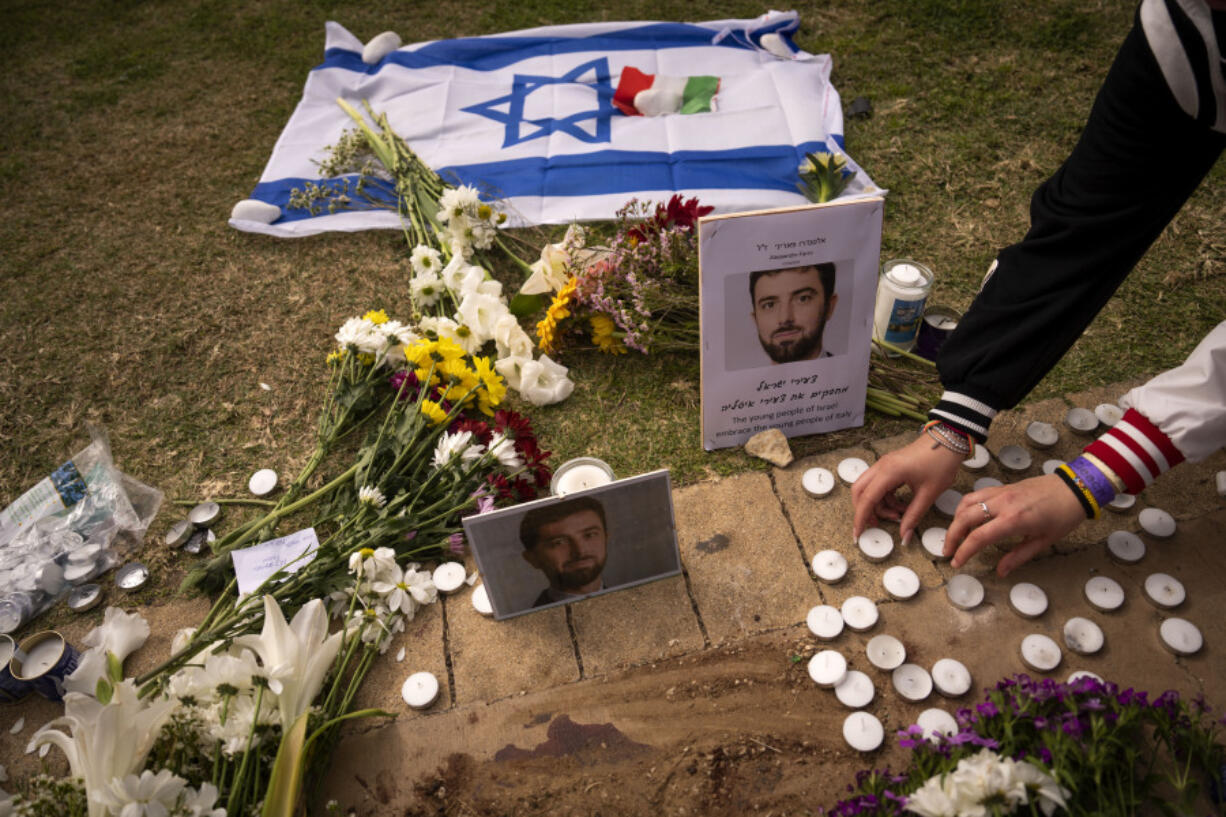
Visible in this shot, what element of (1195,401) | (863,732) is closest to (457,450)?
(863,732)

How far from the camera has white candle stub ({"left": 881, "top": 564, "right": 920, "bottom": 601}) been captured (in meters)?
1.61

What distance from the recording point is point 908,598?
→ 1.62 metres

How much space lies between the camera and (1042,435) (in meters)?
1.86

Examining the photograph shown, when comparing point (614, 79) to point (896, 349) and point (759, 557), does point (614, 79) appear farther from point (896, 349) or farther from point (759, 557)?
point (759, 557)

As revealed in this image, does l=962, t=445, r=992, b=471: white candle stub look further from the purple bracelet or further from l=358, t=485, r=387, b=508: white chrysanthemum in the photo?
l=358, t=485, r=387, b=508: white chrysanthemum

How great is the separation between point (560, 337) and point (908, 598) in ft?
3.62

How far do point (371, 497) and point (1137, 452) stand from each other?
1.56m

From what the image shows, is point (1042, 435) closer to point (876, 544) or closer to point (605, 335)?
point (876, 544)

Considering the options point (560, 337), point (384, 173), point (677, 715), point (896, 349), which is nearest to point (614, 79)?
point (384, 173)

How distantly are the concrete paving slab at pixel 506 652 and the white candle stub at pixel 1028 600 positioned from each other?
0.90m

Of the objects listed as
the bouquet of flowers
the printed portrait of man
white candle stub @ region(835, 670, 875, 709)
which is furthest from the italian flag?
the bouquet of flowers

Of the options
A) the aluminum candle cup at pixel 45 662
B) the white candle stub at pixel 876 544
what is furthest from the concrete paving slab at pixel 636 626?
the aluminum candle cup at pixel 45 662

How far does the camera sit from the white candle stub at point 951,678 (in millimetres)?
1456

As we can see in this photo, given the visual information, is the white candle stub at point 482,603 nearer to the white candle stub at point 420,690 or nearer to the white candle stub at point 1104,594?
the white candle stub at point 420,690
